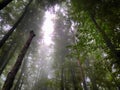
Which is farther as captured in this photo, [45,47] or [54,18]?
Answer: [45,47]

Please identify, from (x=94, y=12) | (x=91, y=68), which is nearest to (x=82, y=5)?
(x=94, y=12)

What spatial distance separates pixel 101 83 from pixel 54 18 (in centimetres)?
958

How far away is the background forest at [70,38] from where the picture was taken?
730cm

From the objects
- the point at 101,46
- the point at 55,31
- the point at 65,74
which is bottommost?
the point at 65,74

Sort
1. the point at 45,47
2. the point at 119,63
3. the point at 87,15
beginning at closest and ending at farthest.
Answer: the point at 119,63
the point at 87,15
the point at 45,47

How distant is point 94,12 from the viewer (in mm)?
7504

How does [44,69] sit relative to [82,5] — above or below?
below

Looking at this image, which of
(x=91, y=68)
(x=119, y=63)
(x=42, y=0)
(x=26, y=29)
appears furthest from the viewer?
(x=26, y=29)

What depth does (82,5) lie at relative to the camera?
294 inches

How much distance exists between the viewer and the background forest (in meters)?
7.30

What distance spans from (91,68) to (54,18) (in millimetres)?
7937

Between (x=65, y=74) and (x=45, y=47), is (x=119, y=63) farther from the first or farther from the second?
(x=45, y=47)

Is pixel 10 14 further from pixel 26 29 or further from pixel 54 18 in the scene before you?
pixel 54 18

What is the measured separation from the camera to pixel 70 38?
57.9 ft
